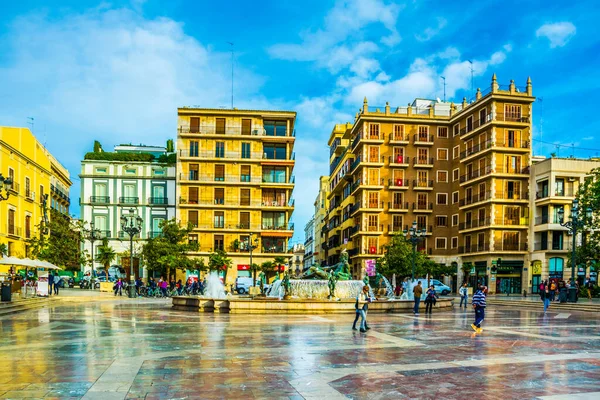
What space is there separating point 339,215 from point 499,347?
212 feet

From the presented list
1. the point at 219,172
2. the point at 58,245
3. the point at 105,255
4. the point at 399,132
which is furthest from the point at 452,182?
the point at 58,245

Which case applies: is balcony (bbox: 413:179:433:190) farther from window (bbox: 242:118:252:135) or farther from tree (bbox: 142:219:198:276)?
tree (bbox: 142:219:198:276)

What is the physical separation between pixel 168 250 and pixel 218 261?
18.2 feet

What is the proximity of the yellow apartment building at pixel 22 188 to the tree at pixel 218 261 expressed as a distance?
15843 mm

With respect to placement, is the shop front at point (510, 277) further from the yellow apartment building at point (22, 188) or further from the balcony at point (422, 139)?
the yellow apartment building at point (22, 188)

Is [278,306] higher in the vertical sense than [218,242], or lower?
lower

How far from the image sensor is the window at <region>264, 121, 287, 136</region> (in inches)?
2421

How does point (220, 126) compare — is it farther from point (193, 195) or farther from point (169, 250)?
point (169, 250)

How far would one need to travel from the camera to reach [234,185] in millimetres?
59000

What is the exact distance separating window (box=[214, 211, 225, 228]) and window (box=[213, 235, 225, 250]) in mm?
1174

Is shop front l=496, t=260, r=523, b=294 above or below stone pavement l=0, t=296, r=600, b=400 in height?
below

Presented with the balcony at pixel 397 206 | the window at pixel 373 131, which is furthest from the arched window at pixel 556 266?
the window at pixel 373 131

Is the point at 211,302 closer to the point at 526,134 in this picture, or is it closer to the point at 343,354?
the point at 343,354

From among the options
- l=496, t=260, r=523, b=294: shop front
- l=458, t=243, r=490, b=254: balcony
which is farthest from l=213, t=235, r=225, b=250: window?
l=496, t=260, r=523, b=294: shop front
